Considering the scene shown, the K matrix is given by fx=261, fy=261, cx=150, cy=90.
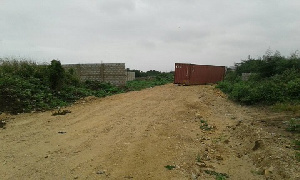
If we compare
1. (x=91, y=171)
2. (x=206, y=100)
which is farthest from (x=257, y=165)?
(x=206, y=100)

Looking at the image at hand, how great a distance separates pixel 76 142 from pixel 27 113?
3.79 meters

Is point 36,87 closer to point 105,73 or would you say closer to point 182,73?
point 105,73

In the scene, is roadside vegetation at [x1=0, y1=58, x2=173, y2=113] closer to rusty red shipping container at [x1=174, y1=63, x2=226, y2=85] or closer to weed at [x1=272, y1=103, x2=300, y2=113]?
rusty red shipping container at [x1=174, y1=63, x2=226, y2=85]

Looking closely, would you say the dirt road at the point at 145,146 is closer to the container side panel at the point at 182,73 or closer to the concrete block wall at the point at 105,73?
the concrete block wall at the point at 105,73

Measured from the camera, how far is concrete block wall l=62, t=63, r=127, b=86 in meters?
15.9

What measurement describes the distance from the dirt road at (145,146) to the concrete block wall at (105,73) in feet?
25.1

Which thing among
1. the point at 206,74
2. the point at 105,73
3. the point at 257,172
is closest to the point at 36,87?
the point at 105,73

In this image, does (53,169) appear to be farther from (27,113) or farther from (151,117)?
(27,113)

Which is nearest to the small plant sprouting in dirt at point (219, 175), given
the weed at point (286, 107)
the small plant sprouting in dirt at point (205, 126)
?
the small plant sprouting in dirt at point (205, 126)

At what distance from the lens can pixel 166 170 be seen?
13.2 feet

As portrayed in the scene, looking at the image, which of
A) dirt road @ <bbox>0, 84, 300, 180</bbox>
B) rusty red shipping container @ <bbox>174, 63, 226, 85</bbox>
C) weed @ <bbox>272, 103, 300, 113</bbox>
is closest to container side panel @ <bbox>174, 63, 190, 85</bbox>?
rusty red shipping container @ <bbox>174, 63, 226, 85</bbox>

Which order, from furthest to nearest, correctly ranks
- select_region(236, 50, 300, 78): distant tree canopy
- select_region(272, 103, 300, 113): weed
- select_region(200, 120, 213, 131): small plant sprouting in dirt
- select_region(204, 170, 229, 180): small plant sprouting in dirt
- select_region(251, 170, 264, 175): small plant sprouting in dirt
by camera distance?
1. select_region(236, 50, 300, 78): distant tree canopy
2. select_region(272, 103, 300, 113): weed
3. select_region(200, 120, 213, 131): small plant sprouting in dirt
4. select_region(251, 170, 264, 175): small plant sprouting in dirt
5. select_region(204, 170, 229, 180): small plant sprouting in dirt

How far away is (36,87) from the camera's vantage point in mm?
10586

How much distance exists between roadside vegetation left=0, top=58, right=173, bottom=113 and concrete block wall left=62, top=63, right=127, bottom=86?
1334 millimetres
